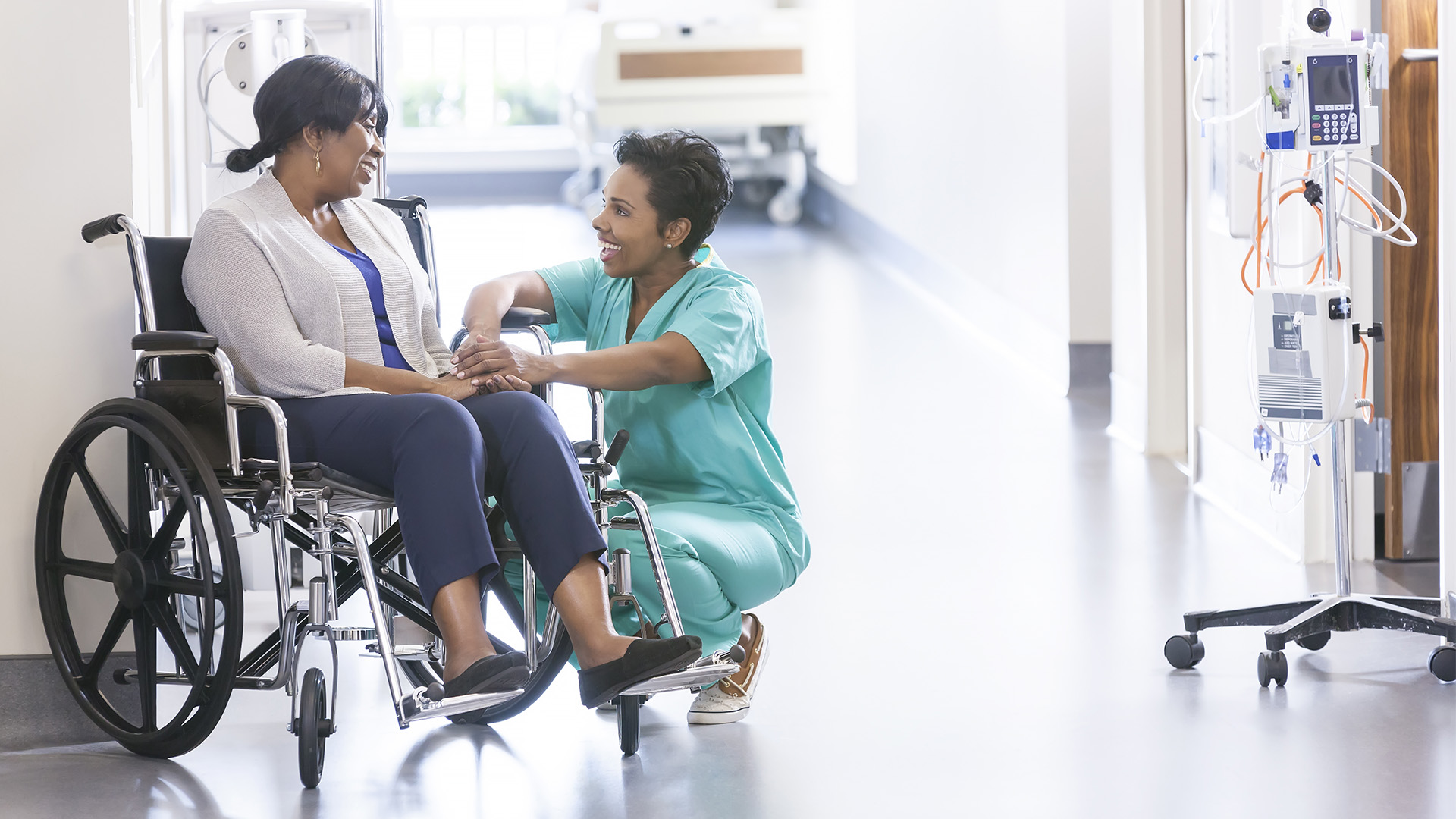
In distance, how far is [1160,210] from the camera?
4.56m

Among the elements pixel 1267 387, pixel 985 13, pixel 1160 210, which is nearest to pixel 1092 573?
pixel 1267 387

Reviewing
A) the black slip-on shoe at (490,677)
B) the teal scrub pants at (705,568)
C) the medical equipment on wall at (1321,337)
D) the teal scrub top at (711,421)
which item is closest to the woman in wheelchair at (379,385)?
the black slip-on shoe at (490,677)

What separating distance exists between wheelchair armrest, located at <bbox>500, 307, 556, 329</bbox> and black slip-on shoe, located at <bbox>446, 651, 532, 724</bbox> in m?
0.64

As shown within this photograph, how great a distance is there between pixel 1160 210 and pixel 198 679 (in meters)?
3.23

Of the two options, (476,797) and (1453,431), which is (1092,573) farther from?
(476,797)

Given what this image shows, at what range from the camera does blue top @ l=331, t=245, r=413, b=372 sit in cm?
249

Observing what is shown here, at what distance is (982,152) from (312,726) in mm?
4775

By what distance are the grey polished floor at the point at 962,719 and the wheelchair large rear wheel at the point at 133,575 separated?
113mm

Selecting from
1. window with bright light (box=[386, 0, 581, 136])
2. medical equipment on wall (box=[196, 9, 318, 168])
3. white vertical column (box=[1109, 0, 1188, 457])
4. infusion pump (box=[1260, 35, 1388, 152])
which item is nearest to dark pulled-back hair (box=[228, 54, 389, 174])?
medical equipment on wall (box=[196, 9, 318, 168])

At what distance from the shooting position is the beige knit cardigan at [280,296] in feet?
7.51

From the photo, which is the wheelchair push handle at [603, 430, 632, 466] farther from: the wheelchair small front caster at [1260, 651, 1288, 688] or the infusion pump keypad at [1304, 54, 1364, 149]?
the infusion pump keypad at [1304, 54, 1364, 149]

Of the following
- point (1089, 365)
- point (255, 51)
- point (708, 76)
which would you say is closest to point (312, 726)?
point (255, 51)

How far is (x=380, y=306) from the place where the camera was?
8.20 ft

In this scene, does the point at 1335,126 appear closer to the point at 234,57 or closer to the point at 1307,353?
the point at 1307,353
